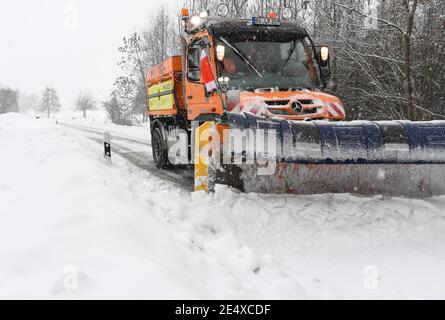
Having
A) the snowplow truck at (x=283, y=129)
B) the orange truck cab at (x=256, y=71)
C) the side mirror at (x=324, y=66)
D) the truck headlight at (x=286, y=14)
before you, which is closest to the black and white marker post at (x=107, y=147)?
the orange truck cab at (x=256, y=71)

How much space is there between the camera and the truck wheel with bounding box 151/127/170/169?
27.1ft

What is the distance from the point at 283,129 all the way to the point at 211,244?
1527mm

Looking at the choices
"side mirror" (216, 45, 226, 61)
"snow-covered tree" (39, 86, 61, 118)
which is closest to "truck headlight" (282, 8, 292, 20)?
"side mirror" (216, 45, 226, 61)

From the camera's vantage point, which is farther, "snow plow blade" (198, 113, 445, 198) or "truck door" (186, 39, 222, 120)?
"truck door" (186, 39, 222, 120)

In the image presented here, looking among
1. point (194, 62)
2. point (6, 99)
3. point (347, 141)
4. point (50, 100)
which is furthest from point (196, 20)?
point (50, 100)

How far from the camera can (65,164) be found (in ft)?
19.7

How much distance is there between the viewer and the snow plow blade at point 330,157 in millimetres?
4219

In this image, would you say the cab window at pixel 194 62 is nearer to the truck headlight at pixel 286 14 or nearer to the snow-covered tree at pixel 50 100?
the truck headlight at pixel 286 14

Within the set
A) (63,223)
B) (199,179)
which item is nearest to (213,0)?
(199,179)

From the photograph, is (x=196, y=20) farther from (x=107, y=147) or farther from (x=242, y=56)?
(x=107, y=147)

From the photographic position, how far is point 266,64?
5.66 metres

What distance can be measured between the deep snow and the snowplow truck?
0.88ft

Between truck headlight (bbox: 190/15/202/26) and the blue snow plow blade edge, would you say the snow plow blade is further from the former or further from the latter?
truck headlight (bbox: 190/15/202/26)
